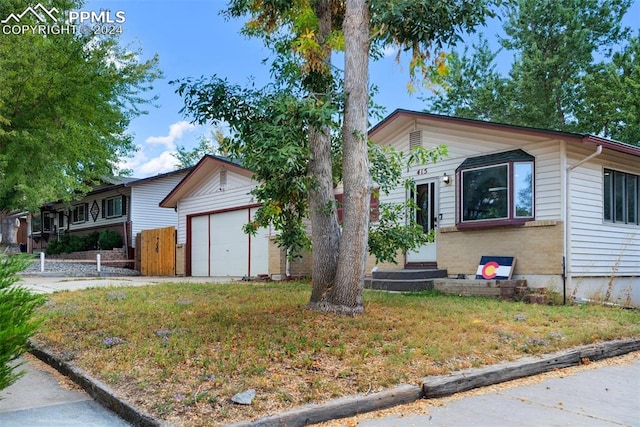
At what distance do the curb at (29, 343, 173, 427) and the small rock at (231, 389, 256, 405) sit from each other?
20.8 inches

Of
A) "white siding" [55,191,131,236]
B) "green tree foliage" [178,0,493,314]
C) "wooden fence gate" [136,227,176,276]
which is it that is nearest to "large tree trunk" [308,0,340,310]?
"green tree foliage" [178,0,493,314]

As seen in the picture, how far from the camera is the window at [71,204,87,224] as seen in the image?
27.2 m

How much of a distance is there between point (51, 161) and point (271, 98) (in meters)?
13.3

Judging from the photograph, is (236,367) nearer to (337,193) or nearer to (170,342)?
(170,342)

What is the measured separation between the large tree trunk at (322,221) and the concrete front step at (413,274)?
4.69 m

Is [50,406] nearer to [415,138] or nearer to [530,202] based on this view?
[530,202]

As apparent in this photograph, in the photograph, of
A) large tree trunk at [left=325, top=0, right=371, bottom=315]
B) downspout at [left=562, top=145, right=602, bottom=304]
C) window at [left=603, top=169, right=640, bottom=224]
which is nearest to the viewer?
large tree trunk at [left=325, top=0, right=371, bottom=315]

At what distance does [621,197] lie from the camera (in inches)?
443

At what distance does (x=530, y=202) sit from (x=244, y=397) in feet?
26.8

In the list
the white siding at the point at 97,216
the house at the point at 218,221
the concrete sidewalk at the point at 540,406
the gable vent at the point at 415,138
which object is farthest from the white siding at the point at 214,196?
the concrete sidewalk at the point at 540,406

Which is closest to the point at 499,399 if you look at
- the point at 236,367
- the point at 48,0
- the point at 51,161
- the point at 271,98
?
the point at 236,367

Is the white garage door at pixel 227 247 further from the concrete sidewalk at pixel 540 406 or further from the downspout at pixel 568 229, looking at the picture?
the concrete sidewalk at pixel 540 406

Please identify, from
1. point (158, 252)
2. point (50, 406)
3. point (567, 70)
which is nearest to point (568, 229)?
point (50, 406)

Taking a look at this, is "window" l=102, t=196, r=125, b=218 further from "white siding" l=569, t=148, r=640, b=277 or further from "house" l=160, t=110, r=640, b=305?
"white siding" l=569, t=148, r=640, b=277
